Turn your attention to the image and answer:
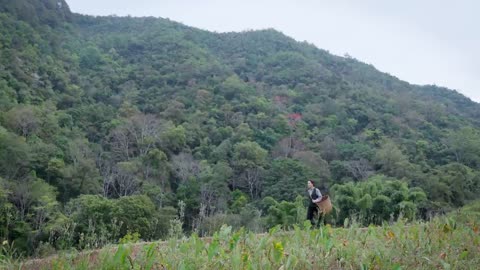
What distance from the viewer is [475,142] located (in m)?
35.8

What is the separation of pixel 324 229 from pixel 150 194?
2229cm

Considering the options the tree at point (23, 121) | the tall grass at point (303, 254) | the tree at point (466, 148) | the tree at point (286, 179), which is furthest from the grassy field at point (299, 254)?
the tree at point (466, 148)

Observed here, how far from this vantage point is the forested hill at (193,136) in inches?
821

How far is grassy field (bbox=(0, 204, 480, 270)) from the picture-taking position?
2.88 metres

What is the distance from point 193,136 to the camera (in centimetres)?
3709

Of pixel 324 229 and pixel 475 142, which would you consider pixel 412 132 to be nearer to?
pixel 475 142

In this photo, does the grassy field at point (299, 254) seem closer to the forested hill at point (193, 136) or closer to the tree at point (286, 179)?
the forested hill at point (193, 136)

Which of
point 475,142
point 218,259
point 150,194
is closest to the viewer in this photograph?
point 218,259

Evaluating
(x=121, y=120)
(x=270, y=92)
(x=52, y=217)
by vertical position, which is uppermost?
(x=270, y=92)

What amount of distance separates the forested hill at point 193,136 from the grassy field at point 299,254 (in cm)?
77

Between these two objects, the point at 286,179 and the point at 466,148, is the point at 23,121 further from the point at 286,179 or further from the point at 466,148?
the point at 466,148

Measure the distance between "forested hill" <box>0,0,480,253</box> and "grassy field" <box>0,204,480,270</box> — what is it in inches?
30.5

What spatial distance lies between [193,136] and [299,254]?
34.2 metres

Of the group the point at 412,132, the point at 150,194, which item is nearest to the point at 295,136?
the point at 412,132
